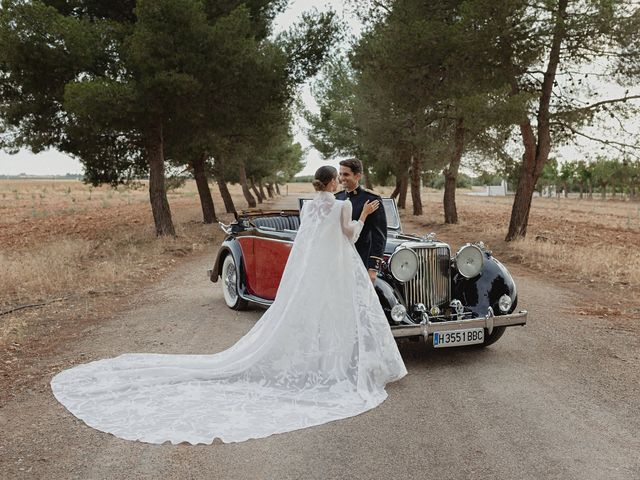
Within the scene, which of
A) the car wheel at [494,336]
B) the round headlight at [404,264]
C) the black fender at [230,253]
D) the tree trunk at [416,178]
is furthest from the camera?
the tree trunk at [416,178]

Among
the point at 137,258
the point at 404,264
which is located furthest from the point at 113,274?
the point at 404,264

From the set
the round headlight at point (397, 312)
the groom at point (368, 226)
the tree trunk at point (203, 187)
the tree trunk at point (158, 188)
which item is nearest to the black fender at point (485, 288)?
the round headlight at point (397, 312)

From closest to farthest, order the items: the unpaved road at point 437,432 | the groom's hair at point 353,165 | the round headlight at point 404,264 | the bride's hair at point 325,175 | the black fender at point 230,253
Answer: the unpaved road at point 437,432 < the bride's hair at point 325,175 < the groom's hair at point 353,165 < the round headlight at point 404,264 < the black fender at point 230,253

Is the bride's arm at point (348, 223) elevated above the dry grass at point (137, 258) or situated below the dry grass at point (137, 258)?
above

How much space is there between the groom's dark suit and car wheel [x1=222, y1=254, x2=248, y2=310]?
3.01 m

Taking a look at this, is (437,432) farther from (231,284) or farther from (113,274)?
(113,274)

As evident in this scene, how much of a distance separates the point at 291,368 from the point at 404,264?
5.33 feet

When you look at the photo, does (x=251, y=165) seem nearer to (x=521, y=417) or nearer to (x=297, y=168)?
(x=521, y=417)

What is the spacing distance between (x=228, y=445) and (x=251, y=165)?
40.0 meters

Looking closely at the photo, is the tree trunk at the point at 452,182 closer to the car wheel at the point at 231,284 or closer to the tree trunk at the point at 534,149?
the tree trunk at the point at 534,149

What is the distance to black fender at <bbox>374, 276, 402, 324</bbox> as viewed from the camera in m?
5.79

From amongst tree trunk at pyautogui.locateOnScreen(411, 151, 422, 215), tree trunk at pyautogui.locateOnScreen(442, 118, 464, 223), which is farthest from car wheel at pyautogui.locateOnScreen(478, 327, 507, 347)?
tree trunk at pyautogui.locateOnScreen(411, 151, 422, 215)

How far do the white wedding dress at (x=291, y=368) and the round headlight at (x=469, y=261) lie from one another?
4.72ft

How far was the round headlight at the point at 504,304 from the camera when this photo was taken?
20.6 feet
